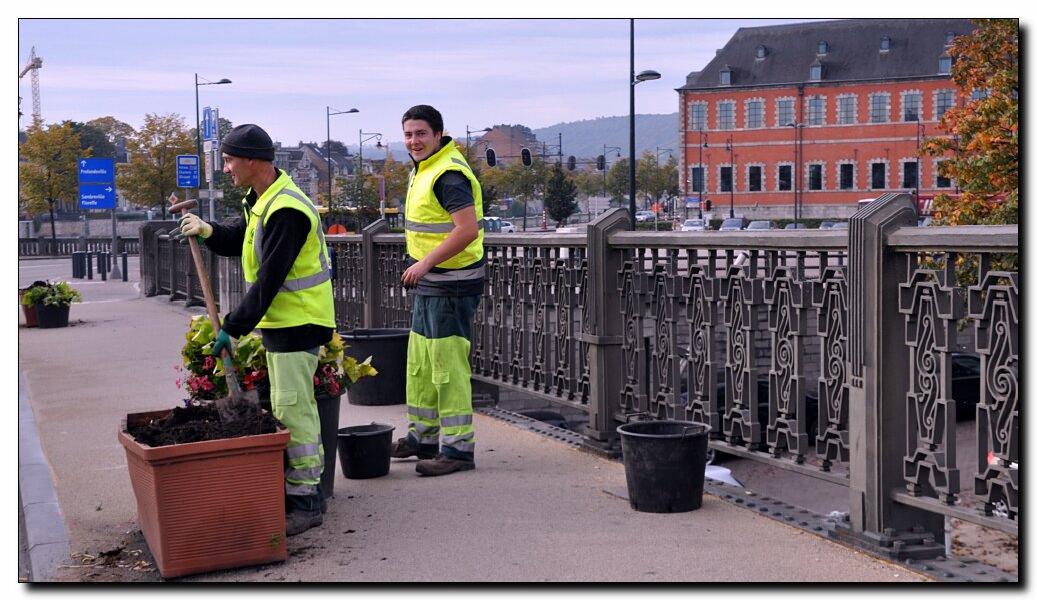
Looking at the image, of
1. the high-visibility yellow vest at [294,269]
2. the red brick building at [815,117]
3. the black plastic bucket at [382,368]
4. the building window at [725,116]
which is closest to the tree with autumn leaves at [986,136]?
the black plastic bucket at [382,368]

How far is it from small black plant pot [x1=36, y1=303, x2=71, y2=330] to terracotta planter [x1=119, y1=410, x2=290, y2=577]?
47.3ft

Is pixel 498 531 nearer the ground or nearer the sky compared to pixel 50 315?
nearer the ground

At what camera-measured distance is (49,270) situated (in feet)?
153

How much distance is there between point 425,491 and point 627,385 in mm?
1582

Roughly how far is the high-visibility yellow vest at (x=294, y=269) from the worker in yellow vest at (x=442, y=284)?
97 centimetres

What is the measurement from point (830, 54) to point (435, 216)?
87.4 m

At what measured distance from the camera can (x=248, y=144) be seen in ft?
19.0

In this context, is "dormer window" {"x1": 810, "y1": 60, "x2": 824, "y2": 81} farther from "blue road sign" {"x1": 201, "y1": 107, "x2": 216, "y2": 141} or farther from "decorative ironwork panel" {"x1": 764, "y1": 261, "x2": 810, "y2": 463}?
"decorative ironwork panel" {"x1": 764, "y1": 261, "x2": 810, "y2": 463}

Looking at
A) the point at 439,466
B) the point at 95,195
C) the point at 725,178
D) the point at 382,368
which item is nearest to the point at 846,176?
the point at 725,178

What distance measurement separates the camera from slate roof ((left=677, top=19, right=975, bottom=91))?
263 ft

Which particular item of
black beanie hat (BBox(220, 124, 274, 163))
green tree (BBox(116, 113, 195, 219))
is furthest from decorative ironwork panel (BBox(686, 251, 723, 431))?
green tree (BBox(116, 113, 195, 219))

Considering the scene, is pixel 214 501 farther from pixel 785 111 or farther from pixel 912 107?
pixel 785 111

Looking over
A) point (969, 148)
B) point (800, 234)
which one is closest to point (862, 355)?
point (800, 234)

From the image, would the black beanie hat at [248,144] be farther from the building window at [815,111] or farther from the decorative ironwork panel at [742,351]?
the building window at [815,111]
